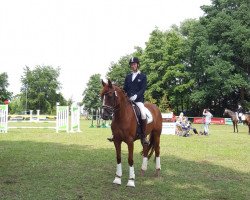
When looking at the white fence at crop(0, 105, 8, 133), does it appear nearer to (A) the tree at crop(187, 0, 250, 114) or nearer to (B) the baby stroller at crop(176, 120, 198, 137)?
(B) the baby stroller at crop(176, 120, 198, 137)

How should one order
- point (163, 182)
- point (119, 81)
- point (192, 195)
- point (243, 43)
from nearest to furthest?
point (192, 195) → point (163, 182) → point (243, 43) → point (119, 81)

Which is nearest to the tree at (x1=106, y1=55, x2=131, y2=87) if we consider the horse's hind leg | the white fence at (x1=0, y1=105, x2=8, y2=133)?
the white fence at (x1=0, y1=105, x2=8, y2=133)

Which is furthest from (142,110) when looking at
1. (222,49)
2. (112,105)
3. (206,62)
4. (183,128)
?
(206,62)

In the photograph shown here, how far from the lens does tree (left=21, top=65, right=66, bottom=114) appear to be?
101562 millimetres

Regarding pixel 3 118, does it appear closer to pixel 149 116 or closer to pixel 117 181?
pixel 149 116

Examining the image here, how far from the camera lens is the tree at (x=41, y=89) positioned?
10156 cm

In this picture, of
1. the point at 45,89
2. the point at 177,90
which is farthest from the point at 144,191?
the point at 45,89

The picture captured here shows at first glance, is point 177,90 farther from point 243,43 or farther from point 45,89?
point 45,89

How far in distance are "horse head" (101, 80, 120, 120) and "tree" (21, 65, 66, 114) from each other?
95.1 meters

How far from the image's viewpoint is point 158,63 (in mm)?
64688

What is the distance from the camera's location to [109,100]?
794 centimetres

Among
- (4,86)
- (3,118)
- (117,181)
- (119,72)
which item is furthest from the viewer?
(4,86)

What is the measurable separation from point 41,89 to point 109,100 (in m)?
99.7

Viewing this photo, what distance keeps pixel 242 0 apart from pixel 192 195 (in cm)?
5172
